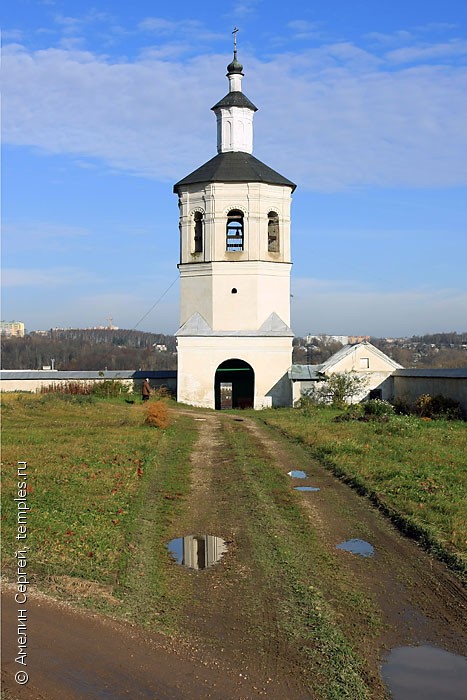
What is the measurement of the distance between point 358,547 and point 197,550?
5.46 ft

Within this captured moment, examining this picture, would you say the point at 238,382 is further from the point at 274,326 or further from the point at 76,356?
the point at 76,356

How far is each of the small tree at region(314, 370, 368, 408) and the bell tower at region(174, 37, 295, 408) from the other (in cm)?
121

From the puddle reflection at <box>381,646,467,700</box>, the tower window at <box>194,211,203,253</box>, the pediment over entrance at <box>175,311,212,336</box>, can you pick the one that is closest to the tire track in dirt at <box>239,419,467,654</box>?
the puddle reflection at <box>381,646,467,700</box>

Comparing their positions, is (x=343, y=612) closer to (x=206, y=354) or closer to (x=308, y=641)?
(x=308, y=641)

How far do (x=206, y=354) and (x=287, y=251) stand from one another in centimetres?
481

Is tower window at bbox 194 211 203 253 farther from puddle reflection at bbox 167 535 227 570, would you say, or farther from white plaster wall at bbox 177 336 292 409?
puddle reflection at bbox 167 535 227 570

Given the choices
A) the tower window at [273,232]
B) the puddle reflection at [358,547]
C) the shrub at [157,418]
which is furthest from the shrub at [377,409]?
the puddle reflection at [358,547]

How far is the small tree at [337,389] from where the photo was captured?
25.6m

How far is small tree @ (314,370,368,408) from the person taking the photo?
25.6 metres

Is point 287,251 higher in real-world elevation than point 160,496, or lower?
higher

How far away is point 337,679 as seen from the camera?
4.71m

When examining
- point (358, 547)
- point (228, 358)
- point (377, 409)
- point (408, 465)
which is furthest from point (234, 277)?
point (358, 547)

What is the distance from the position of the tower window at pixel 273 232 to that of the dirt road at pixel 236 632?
19710 mm

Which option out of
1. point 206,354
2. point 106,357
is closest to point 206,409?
point 206,354
